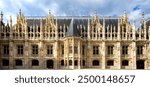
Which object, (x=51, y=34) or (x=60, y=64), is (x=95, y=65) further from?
(x=51, y=34)

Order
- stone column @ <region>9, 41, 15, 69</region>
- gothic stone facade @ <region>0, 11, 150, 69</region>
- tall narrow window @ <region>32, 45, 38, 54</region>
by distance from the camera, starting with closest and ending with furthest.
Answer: stone column @ <region>9, 41, 15, 69</region>, gothic stone facade @ <region>0, 11, 150, 69</region>, tall narrow window @ <region>32, 45, 38, 54</region>

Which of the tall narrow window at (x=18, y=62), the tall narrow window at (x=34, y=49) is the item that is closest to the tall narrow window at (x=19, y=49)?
the tall narrow window at (x=18, y=62)

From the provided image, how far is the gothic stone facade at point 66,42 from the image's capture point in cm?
5691

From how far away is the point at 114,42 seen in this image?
190 feet

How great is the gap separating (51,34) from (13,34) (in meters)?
7.86

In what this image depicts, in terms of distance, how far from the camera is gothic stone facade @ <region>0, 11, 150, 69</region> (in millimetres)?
56906

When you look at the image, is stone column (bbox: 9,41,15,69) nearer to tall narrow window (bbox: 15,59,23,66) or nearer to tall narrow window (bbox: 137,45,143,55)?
tall narrow window (bbox: 15,59,23,66)

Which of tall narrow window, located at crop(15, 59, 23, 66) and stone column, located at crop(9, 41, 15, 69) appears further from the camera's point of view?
tall narrow window, located at crop(15, 59, 23, 66)

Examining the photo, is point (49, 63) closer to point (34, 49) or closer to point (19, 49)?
point (34, 49)

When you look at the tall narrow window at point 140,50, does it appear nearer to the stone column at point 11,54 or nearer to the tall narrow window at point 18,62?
the tall narrow window at point 18,62

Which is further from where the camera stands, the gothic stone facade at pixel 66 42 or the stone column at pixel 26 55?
the gothic stone facade at pixel 66 42

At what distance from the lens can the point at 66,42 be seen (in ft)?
184

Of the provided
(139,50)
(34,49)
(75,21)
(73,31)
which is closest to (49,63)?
(34,49)

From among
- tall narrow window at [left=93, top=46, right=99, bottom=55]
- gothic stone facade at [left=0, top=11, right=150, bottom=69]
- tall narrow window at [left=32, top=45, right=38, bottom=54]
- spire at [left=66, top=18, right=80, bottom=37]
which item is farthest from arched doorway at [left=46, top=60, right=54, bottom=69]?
tall narrow window at [left=93, top=46, right=99, bottom=55]
